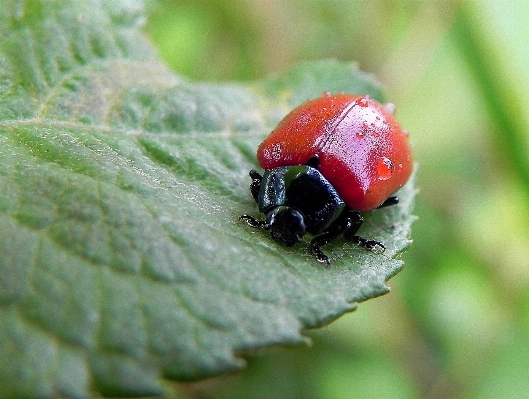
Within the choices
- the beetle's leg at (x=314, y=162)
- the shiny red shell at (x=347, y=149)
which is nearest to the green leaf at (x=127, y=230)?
the shiny red shell at (x=347, y=149)

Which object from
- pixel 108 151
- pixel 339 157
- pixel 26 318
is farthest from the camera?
pixel 339 157

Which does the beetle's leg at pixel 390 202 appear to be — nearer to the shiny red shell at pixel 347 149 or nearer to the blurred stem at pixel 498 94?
the shiny red shell at pixel 347 149

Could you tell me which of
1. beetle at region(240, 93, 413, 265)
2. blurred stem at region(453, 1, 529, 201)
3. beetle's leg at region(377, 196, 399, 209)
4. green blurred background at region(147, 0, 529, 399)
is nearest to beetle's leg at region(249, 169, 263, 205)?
beetle at region(240, 93, 413, 265)

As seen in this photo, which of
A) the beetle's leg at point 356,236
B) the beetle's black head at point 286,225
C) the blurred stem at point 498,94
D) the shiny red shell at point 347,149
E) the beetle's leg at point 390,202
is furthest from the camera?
the blurred stem at point 498,94

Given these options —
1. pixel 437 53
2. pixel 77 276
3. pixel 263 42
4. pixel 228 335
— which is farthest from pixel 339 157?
pixel 437 53

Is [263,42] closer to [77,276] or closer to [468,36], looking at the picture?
[468,36]

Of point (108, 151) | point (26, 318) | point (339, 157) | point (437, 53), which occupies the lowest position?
point (26, 318)
